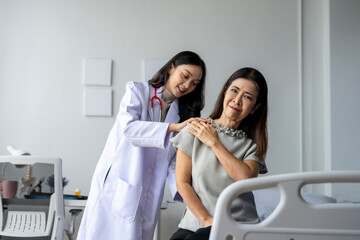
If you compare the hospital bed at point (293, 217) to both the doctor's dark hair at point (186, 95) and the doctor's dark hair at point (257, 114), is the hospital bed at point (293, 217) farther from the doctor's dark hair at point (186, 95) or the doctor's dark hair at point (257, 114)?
the doctor's dark hair at point (186, 95)

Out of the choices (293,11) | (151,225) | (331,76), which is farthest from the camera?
(293,11)

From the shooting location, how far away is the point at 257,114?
5.22 feet

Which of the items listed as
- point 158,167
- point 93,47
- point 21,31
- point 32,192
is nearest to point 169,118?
point 158,167

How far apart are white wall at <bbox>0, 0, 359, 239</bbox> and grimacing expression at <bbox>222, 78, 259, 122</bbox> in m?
1.93

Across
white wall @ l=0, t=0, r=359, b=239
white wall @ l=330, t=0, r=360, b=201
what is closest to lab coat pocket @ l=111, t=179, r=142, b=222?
white wall @ l=0, t=0, r=359, b=239

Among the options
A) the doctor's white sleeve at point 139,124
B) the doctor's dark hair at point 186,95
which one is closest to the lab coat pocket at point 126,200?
the doctor's white sleeve at point 139,124

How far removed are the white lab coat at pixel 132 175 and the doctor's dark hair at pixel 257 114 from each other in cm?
37

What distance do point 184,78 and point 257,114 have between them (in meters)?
0.47

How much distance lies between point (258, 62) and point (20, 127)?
1.85 metres

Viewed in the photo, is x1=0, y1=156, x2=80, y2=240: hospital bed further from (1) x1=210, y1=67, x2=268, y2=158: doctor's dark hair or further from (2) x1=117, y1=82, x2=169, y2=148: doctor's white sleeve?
(1) x1=210, y1=67, x2=268, y2=158: doctor's dark hair

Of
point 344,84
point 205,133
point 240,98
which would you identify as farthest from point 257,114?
point 344,84

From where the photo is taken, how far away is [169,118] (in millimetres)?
2074

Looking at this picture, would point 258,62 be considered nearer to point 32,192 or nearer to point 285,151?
point 285,151

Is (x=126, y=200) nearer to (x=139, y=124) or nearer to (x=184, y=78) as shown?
(x=139, y=124)
